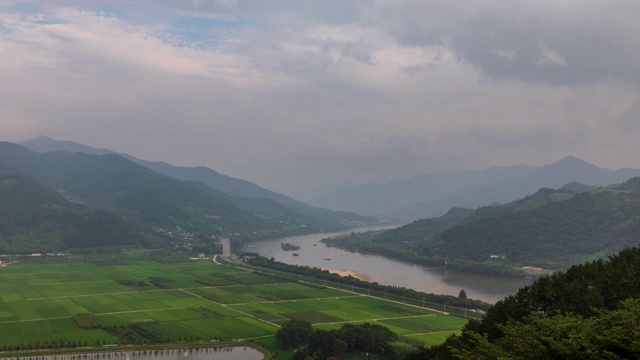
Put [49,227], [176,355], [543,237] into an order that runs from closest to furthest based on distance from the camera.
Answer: [176,355], [543,237], [49,227]

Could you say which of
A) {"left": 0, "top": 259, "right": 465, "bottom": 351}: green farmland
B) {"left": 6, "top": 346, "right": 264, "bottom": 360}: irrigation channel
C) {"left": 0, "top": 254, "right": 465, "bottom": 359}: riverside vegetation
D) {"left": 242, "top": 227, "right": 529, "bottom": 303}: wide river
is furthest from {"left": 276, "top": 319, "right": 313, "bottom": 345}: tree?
{"left": 242, "top": 227, "right": 529, "bottom": 303}: wide river

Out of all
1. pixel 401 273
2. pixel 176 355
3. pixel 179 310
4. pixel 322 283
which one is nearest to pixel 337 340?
pixel 176 355

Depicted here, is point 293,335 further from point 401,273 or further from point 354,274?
point 401,273

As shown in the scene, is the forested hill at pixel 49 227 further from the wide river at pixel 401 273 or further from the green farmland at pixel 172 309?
the green farmland at pixel 172 309

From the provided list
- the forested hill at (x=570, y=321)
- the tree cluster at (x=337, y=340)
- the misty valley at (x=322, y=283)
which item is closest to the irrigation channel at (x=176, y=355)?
the misty valley at (x=322, y=283)

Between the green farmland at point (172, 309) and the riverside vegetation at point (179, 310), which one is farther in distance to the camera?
the green farmland at point (172, 309)

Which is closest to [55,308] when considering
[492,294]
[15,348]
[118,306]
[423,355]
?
[118,306]
